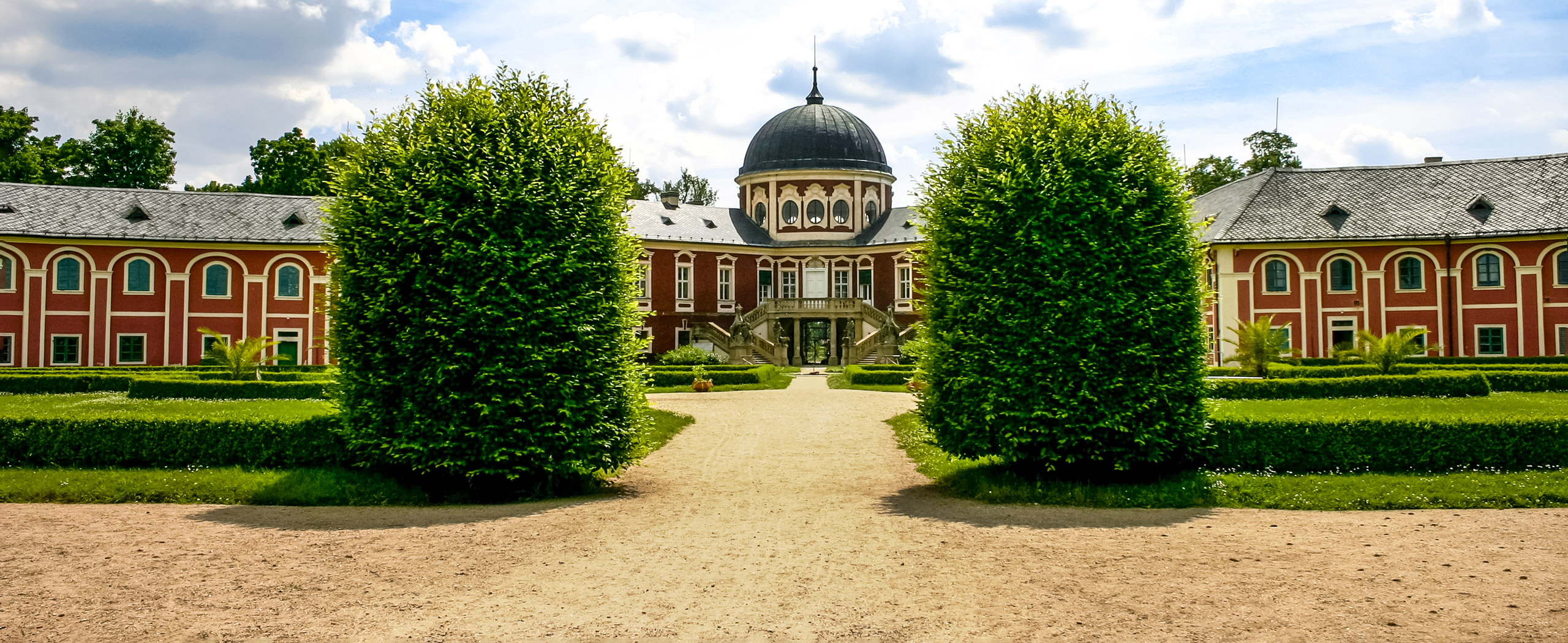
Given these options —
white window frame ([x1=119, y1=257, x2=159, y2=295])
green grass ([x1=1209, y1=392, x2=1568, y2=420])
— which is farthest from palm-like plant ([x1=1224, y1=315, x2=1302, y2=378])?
white window frame ([x1=119, y1=257, x2=159, y2=295])

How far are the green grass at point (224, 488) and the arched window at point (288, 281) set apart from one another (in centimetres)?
2650

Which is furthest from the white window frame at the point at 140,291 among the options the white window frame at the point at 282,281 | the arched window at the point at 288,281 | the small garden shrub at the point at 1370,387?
the small garden shrub at the point at 1370,387

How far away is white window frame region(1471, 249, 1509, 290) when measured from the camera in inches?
1244

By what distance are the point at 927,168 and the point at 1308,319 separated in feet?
91.0

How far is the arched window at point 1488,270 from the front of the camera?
31.7 m

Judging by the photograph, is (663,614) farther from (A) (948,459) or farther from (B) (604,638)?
(A) (948,459)

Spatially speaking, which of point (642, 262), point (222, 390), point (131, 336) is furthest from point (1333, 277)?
point (131, 336)

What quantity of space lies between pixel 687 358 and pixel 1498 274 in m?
28.9

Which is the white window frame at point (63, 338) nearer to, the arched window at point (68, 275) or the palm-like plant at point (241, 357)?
the arched window at point (68, 275)

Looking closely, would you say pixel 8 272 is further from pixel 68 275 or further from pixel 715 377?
pixel 715 377

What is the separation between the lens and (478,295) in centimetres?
1005

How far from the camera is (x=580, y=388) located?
35.0 ft

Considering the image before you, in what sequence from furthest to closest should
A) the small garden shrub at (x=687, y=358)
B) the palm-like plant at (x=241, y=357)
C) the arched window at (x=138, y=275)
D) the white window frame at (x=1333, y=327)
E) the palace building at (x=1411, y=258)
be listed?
the small garden shrub at (x=687, y=358), the arched window at (x=138, y=275), the white window frame at (x=1333, y=327), the palace building at (x=1411, y=258), the palm-like plant at (x=241, y=357)

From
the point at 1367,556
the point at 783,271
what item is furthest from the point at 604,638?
the point at 783,271
